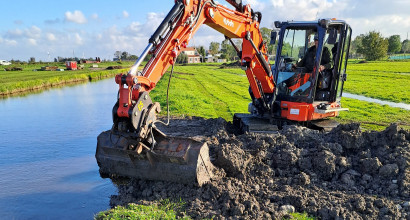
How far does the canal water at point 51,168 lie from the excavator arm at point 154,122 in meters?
0.84

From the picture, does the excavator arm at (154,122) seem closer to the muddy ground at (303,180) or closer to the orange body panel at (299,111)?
the muddy ground at (303,180)

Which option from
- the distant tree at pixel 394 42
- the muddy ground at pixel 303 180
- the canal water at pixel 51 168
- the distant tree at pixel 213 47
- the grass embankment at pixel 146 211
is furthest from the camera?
the distant tree at pixel 213 47

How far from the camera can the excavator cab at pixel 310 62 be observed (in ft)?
25.3

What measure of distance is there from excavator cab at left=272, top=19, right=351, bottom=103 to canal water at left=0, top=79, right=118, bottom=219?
5067mm

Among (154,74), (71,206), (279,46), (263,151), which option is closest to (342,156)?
(263,151)

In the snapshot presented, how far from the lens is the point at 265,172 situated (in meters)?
5.80

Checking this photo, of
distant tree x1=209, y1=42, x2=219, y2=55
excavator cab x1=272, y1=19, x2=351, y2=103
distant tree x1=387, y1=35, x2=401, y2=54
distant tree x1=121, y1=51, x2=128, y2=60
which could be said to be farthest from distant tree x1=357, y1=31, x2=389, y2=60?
distant tree x1=121, y1=51, x2=128, y2=60

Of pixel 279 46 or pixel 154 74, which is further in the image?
pixel 279 46

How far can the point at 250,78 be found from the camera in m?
8.10

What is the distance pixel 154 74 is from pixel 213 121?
4514mm

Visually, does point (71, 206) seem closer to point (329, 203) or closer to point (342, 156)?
point (329, 203)

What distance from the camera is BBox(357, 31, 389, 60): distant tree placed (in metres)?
58.2

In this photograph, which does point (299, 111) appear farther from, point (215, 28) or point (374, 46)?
point (374, 46)

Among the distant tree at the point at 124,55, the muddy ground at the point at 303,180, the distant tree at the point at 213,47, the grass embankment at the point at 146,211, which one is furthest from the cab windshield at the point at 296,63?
the distant tree at the point at 124,55
